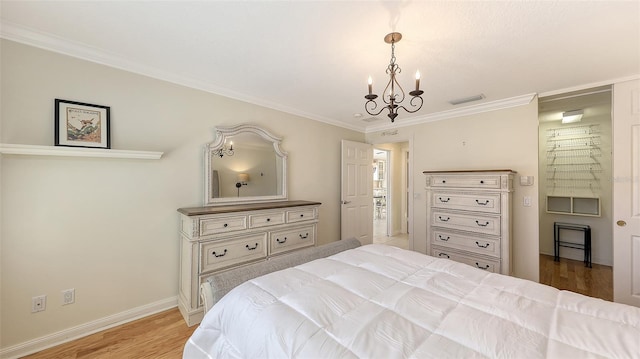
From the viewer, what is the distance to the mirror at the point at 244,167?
111 inches

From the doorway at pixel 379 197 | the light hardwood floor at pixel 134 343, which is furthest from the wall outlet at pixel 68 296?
the doorway at pixel 379 197

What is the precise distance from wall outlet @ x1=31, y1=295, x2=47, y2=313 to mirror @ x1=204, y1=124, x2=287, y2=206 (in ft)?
4.60

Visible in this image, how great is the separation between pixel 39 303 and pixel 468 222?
167 inches

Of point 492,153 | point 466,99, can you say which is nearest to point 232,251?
point 466,99

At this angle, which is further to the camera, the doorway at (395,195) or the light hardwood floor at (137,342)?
the doorway at (395,195)

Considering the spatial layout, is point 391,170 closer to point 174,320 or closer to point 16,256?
point 174,320

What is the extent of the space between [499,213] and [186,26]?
3551mm

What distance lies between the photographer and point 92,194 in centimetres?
213

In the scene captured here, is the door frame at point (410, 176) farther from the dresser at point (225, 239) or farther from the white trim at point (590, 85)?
the dresser at point (225, 239)

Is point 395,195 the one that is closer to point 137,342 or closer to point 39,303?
point 137,342

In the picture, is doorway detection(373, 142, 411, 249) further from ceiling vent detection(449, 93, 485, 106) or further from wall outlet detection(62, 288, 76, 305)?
wall outlet detection(62, 288, 76, 305)

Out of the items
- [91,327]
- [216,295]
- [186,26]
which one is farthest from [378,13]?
[91,327]

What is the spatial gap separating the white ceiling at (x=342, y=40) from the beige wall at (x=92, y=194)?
21 cm

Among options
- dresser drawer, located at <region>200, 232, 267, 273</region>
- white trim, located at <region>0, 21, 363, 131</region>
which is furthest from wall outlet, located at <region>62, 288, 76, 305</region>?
white trim, located at <region>0, 21, 363, 131</region>
